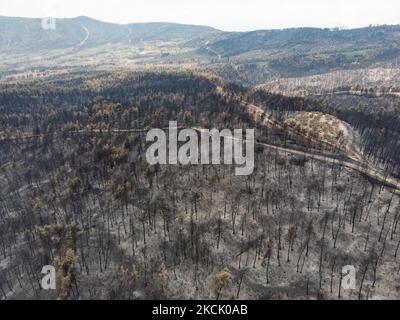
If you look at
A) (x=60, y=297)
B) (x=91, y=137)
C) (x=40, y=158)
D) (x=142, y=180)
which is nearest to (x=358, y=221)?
(x=142, y=180)

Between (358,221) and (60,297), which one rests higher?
(358,221)

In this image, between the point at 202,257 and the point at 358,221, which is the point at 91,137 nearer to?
the point at 202,257

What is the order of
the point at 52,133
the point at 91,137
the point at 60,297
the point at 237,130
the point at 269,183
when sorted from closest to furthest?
the point at 60,297 < the point at 269,183 < the point at 237,130 < the point at 91,137 < the point at 52,133
